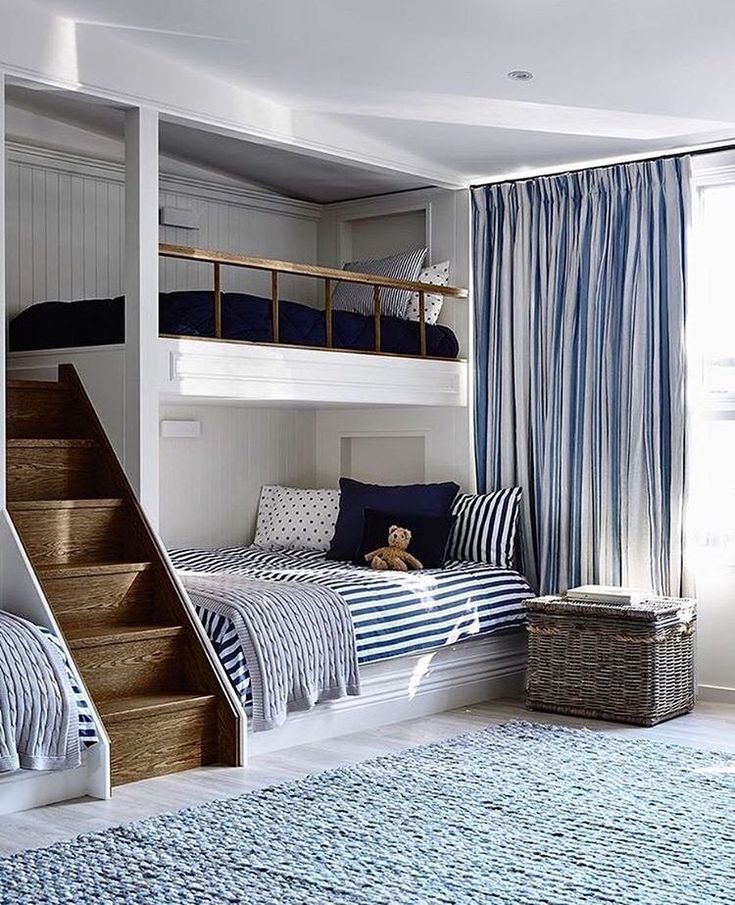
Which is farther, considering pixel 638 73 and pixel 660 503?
pixel 660 503

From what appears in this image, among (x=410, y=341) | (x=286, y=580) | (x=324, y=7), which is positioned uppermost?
(x=324, y=7)

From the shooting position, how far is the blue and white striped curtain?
220 inches

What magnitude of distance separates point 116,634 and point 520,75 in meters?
2.40

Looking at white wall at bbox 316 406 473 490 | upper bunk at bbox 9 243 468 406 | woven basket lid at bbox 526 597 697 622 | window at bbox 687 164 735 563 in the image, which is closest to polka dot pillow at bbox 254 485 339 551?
white wall at bbox 316 406 473 490

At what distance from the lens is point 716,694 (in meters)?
5.57

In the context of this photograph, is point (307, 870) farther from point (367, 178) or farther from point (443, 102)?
point (367, 178)

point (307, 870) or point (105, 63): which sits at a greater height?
point (105, 63)

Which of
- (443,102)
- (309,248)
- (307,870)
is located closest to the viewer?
(307,870)

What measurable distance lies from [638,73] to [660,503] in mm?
1872

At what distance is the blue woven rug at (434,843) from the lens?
3133 millimetres

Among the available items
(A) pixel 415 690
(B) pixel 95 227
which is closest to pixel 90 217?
(B) pixel 95 227

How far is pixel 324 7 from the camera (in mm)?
4098

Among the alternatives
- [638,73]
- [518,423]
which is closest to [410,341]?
[518,423]

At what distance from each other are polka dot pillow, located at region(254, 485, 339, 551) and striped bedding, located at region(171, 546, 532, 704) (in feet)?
0.43
